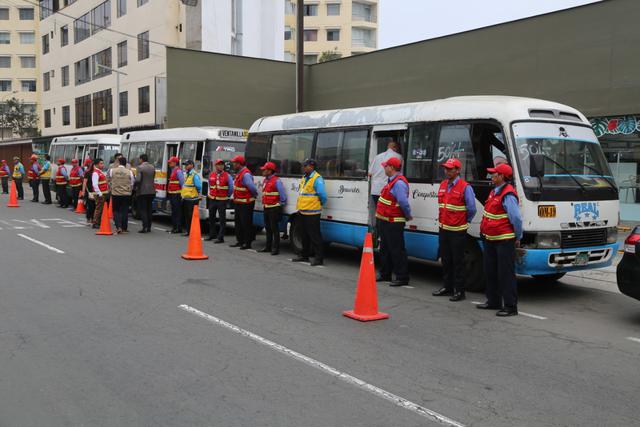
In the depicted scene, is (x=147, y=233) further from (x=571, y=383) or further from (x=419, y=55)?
(x=571, y=383)

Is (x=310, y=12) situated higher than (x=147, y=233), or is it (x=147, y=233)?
(x=310, y=12)

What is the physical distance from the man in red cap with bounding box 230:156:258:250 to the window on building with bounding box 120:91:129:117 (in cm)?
2828

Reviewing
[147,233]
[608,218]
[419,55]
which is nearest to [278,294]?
[608,218]

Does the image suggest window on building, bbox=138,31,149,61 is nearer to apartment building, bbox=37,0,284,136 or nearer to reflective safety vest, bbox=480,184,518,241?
apartment building, bbox=37,0,284,136

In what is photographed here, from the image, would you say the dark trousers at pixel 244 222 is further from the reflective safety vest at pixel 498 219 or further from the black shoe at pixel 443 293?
the reflective safety vest at pixel 498 219

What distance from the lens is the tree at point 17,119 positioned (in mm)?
70125

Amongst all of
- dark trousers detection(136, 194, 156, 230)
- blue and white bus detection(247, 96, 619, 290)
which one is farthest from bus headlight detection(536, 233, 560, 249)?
dark trousers detection(136, 194, 156, 230)

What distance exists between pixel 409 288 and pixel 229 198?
235 inches

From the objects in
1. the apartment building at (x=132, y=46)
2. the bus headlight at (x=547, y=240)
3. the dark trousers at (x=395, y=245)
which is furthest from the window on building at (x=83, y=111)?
the bus headlight at (x=547, y=240)

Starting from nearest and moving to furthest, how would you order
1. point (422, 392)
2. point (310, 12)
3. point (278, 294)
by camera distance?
point (422, 392)
point (278, 294)
point (310, 12)

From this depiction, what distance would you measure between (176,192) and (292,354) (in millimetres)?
10070

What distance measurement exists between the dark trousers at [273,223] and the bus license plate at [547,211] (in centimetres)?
553

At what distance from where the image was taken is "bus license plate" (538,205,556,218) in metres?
7.87

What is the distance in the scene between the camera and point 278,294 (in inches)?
330
